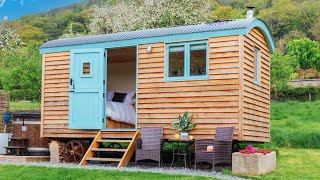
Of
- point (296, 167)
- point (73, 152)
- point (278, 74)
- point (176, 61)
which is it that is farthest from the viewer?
point (278, 74)

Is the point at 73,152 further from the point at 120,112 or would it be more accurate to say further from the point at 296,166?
the point at 296,166

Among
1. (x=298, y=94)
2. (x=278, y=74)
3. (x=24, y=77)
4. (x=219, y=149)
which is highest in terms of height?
(x=278, y=74)

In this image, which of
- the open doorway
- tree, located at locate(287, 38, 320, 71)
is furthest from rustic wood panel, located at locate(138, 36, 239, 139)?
tree, located at locate(287, 38, 320, 71)

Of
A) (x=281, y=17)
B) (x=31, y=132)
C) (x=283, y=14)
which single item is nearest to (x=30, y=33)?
(x=281, y=17)

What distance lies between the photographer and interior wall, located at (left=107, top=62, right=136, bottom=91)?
49.4ft

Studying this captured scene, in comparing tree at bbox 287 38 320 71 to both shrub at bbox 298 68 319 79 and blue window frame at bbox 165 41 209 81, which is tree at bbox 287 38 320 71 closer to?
shrub at bbox 298 68 319 79

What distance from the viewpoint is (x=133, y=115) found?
13.9m

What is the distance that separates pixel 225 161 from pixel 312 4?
2610 inches

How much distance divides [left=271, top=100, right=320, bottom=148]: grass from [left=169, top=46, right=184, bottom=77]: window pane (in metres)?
6.99

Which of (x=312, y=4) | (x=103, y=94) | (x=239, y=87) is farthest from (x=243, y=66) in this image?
(x=312, y=4)

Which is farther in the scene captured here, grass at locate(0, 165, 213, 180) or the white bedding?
the white bedding

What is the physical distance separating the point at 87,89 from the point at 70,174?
322cm

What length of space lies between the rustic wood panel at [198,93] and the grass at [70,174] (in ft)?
6.27

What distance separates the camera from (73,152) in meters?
12.8
